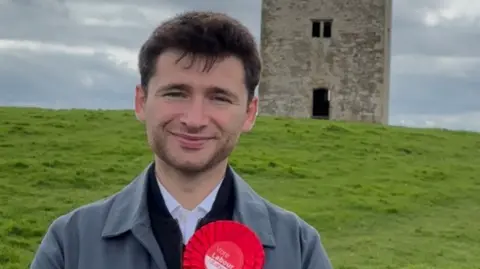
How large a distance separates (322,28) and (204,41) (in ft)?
106

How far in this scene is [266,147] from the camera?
23.0 meters

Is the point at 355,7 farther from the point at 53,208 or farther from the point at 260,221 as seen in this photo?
the point at 260,221

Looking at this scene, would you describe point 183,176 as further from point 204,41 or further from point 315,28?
point 315,28

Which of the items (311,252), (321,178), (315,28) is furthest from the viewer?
(315,28)

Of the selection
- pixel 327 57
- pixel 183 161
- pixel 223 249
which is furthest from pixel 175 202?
pixel 327 57

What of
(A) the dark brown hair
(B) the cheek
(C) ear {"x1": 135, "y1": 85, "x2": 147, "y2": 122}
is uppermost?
(A) the dark brown hair

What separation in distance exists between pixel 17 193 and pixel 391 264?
26.7ft

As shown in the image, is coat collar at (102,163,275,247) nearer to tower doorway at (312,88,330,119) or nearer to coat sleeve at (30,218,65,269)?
coat sleeve at (30,218,65,269)

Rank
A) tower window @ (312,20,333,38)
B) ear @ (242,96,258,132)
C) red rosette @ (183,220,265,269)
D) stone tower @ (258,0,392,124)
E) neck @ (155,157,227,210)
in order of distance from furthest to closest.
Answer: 1. tower window @ (312,20,333,38)
2. stone tower @ (258,0,392,124)
3. ear @ (242,96,258,132)
4. neck @ (155,157,227,210)
5. red rosette @ (183,220,265,269)

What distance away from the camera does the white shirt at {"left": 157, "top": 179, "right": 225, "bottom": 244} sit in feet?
9.67

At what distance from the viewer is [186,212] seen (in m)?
2.96

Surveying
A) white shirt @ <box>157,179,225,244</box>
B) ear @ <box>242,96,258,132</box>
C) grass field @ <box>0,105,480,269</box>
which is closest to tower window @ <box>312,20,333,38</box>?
grass field @ <box>0,105,480,269</box>

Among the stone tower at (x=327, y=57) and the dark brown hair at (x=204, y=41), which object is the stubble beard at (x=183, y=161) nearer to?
the dark brown hair at (x=204, y=41)

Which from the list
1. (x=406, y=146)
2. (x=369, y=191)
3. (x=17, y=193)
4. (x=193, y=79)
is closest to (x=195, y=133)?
(x=193, y=79)
